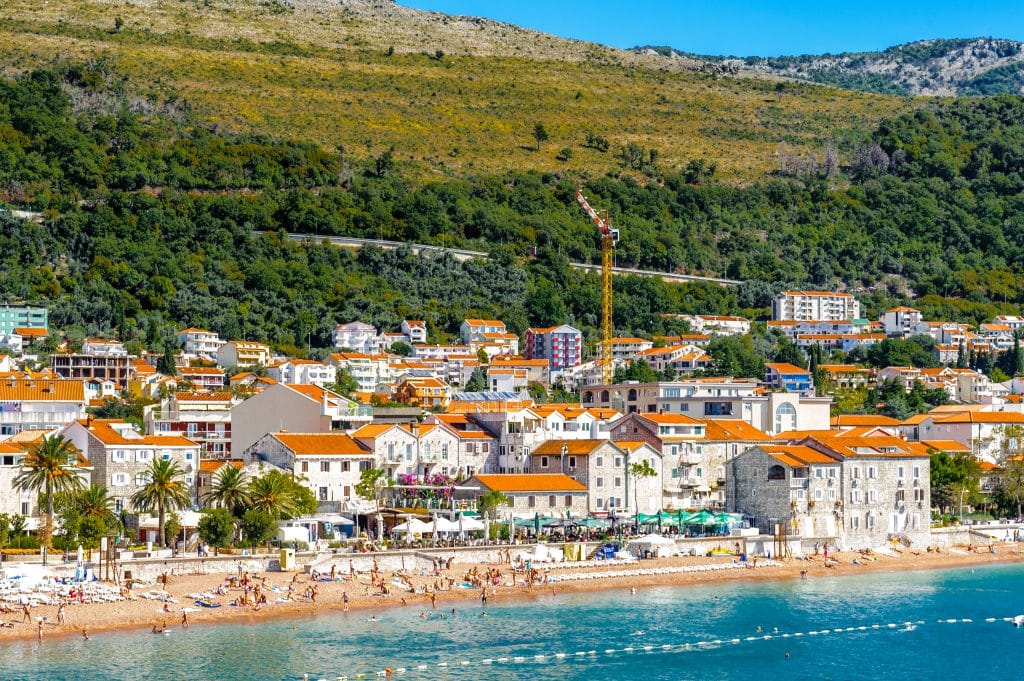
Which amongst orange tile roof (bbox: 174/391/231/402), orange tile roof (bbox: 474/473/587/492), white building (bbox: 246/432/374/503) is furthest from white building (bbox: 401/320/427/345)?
white building (bbox: 246/432/374/503)

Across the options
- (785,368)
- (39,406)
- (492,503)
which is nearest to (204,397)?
(39,406)

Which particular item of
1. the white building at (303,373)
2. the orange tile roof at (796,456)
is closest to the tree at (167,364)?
the white building at (303,373)

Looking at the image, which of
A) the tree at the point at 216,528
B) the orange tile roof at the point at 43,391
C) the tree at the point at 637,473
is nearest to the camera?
the tree at the point at 216,528

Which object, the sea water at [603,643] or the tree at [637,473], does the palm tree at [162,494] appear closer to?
the sea water at [603,643]

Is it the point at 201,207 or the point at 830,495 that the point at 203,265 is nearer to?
the point at 201,207

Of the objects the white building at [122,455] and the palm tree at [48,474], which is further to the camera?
the white building at [122,455]

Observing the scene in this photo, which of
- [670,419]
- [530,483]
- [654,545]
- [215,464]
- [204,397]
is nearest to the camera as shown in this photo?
[654,545]

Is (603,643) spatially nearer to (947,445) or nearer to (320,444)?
(320,444)
